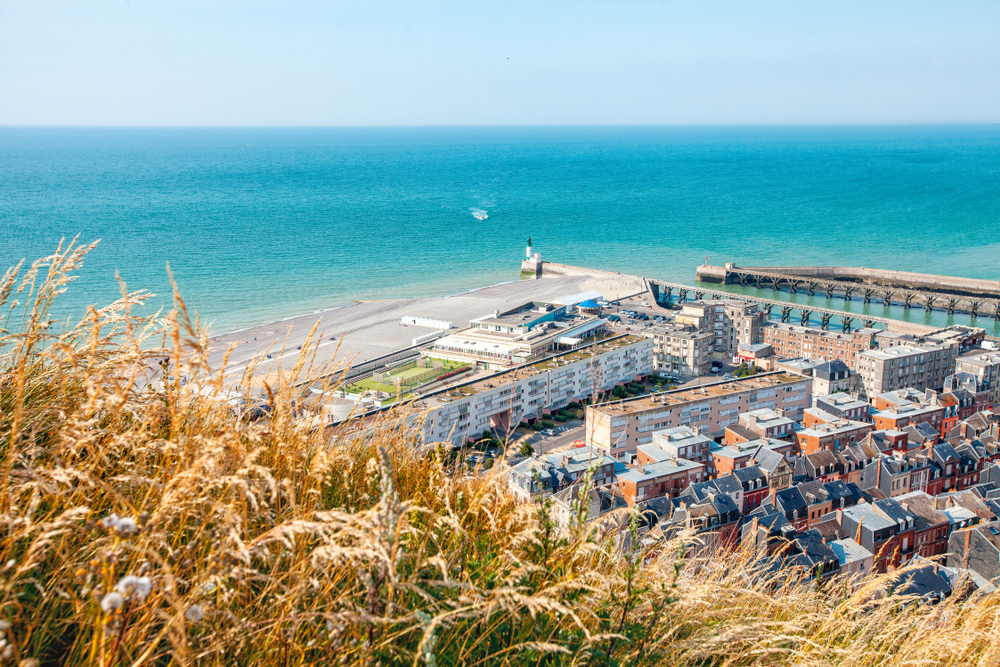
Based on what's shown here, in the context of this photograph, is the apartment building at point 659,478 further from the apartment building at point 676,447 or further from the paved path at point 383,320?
the paved path at point 383,320

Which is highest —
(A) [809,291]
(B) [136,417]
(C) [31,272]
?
(C) [31,272]

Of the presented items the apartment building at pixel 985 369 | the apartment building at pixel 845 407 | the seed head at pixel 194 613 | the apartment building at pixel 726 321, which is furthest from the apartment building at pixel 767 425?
the seed head at pixel 194 613

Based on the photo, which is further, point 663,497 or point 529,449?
point 529,449

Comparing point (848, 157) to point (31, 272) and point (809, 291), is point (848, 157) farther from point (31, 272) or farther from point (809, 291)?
point (31, 272)

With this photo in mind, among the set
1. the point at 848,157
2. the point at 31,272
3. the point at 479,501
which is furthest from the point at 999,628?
the point at 848,157

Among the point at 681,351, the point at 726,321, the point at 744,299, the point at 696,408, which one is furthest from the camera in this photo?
the point at 744,299

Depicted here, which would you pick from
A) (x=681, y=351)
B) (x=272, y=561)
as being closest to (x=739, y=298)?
→ (x=681, y=351)

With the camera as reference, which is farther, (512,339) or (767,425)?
(512,339)

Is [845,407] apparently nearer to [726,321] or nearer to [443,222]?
[726,321]
